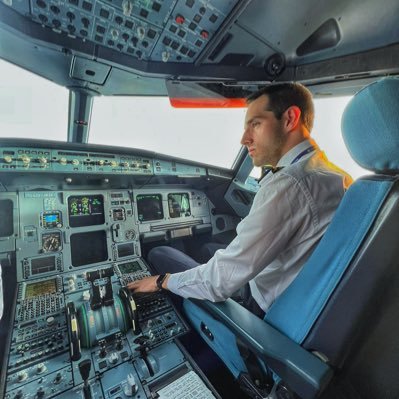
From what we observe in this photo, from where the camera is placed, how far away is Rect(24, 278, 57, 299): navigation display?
1565 millimetres

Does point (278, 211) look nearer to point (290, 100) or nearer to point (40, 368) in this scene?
point (290, 100)

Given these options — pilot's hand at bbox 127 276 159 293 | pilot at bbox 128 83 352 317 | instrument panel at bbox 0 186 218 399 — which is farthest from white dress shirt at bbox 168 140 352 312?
instrument panel at bbox 0 186 218 399

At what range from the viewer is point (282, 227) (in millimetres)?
887

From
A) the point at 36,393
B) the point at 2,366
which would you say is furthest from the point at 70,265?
the point at 36,393

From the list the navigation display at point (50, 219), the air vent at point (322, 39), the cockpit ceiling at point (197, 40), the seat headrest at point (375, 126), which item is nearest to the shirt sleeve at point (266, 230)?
the seat headrest at point (375, 126)

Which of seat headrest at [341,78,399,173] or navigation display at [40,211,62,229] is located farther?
navigation display at [40,211,62,229]

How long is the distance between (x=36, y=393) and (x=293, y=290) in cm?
122

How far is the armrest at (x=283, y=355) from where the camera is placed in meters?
0.64

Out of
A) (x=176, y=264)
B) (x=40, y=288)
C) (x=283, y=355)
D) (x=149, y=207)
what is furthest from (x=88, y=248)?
(x=283, y=355)

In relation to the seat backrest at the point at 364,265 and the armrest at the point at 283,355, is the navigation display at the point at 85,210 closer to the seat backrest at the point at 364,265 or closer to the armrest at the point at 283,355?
the armrest at the point at 283,355

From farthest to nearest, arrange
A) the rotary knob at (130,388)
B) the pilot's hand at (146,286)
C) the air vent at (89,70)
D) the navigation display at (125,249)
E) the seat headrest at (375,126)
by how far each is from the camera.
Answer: the navigation display at (125,249), the air vent at (89,70), the pilot's hand at (146,286), the rotary knob at (130,388), the seat headrest at (375,126)

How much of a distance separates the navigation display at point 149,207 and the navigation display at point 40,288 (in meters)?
0.94

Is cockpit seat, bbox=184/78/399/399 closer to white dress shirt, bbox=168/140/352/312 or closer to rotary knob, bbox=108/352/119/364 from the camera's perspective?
white dress shirt, bbox=168/140/352/312

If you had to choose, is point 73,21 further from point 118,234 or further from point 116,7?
point 118,234
